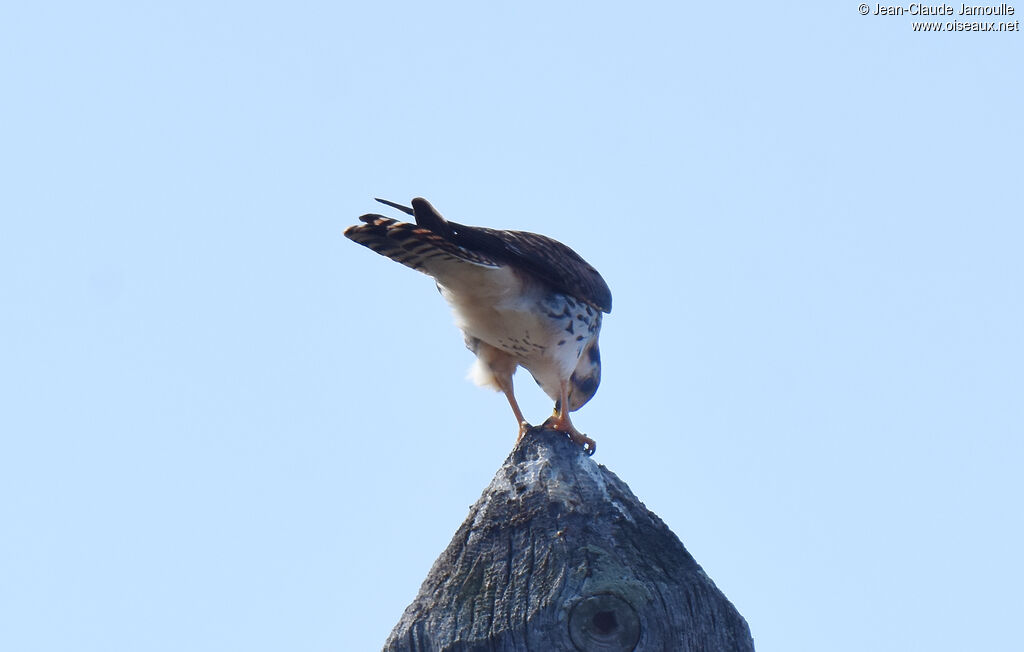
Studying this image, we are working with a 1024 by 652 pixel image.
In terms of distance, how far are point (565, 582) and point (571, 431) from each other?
3195 mm

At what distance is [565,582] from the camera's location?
471 centimetres

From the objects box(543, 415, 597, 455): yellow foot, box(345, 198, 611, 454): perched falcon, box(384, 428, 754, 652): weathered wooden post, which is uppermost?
box(345, 198, 611, 454): perched falcon

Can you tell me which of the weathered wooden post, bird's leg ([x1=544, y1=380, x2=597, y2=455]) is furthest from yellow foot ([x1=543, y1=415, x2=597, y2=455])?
the weathered wooden post

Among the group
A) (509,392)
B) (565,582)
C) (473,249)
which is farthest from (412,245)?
(565,582)

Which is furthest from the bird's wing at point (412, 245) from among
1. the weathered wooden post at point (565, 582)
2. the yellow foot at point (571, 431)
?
the weathered wooden post at point (565, 582)

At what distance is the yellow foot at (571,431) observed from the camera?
7.49 metres

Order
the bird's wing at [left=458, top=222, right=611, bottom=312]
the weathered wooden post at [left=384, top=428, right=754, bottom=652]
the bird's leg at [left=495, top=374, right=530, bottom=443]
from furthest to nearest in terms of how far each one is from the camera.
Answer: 1. the bird's leg at [left=495, top=374, right=530, bottom=443]
2. the bird's wing at [left=458, top=222, right=611, bottom=312]
3. the weathered wooden post at [left=384, top=428, right=754, bottom=652]

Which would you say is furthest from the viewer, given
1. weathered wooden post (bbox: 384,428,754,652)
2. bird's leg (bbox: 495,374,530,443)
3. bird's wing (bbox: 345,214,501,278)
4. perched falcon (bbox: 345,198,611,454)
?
bird's leg (bbox: 495,374,530,443)

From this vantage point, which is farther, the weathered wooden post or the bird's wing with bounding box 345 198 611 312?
the bird's wing with bounding box 345 198 611 312

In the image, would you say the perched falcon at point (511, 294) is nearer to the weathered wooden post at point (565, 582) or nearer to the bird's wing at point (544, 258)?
the bird's wing at point (544, 258)

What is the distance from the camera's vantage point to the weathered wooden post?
465cm

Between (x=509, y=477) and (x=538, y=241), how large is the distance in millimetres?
2989

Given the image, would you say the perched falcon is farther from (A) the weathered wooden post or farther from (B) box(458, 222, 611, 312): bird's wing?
(A) the weathered wooden post

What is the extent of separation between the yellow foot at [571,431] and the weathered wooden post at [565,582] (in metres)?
2.21
